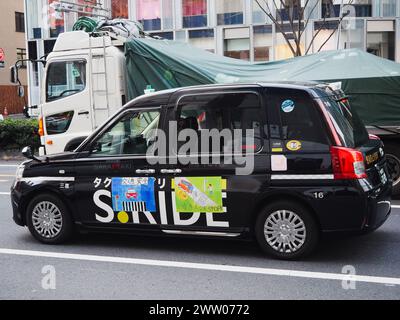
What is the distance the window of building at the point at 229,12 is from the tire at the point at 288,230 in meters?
22.4

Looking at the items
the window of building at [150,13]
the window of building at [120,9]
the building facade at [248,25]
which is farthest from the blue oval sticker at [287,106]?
the window of building at [120,9]

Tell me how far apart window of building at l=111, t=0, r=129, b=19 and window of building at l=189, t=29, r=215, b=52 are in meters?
3.81

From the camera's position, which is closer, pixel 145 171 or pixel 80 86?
pixel 145 171

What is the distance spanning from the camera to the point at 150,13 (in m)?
29.2

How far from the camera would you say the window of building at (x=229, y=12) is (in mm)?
27344

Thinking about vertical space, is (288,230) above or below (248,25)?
below

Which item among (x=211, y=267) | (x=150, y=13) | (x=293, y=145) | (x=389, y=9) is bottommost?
(x=211, y=267)

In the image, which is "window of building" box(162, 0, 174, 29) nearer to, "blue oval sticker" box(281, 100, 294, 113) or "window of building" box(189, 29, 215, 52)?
"window of building" box(189, 29, 215, 52)

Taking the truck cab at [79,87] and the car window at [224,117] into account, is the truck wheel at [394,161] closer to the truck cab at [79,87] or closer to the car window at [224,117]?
the car window at [224,117]

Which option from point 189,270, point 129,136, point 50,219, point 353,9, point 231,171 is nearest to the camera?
point 189,270

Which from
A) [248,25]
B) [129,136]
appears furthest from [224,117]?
[248,25]

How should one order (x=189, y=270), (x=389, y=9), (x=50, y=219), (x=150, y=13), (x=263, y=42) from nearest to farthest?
(x=189, y=270) → (x=50, y=219) → (x=389, y=9) → (x=263, y=42) → (x=150, y=13)

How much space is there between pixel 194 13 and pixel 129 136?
22.6m

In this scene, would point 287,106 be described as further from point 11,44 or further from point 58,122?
point 11,44
